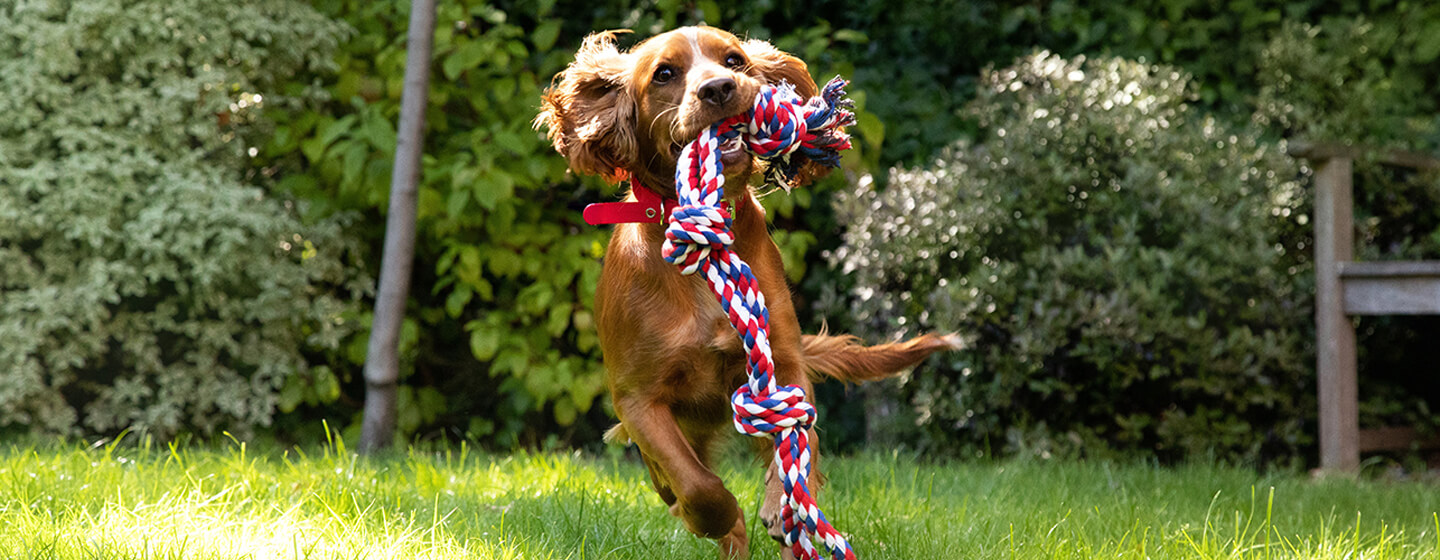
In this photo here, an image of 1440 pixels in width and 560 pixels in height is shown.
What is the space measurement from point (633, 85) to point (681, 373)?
54cm

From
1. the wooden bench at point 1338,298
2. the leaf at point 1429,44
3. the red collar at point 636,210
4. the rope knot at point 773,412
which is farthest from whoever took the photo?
the leaf at point 1429,44

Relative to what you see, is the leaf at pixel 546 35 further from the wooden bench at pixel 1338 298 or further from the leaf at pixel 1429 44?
the leaf at pixel 1429 44

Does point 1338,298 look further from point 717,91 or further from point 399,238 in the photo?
point 399,238

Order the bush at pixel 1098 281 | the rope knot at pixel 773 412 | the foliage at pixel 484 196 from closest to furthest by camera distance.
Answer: the rope knot at pixel 773 412 < the bush at pixel 1098 281 < the foliage at pixel 484 196

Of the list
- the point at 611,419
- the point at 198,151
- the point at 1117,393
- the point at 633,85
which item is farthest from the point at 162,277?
the point at 1117,393

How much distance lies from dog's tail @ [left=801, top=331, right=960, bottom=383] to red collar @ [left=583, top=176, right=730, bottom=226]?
2.17 ft

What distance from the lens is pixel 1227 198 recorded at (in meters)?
4.18

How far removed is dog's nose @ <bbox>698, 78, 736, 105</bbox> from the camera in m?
1.97

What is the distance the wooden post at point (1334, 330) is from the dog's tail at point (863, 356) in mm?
A: 2078

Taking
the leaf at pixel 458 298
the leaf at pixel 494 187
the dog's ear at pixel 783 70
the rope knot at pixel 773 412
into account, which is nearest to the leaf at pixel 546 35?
the leaf at pixel 494 187

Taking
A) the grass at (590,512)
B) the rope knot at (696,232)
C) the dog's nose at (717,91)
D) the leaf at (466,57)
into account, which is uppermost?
the leaf at (466,57)

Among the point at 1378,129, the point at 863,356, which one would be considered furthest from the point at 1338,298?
the point at 863,356

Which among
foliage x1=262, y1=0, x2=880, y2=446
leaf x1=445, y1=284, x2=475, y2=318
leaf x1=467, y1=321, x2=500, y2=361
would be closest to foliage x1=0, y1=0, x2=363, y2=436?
foliage x1=262, y1=0, x2=880, y2=446

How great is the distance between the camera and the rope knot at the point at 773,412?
6.03 ft
